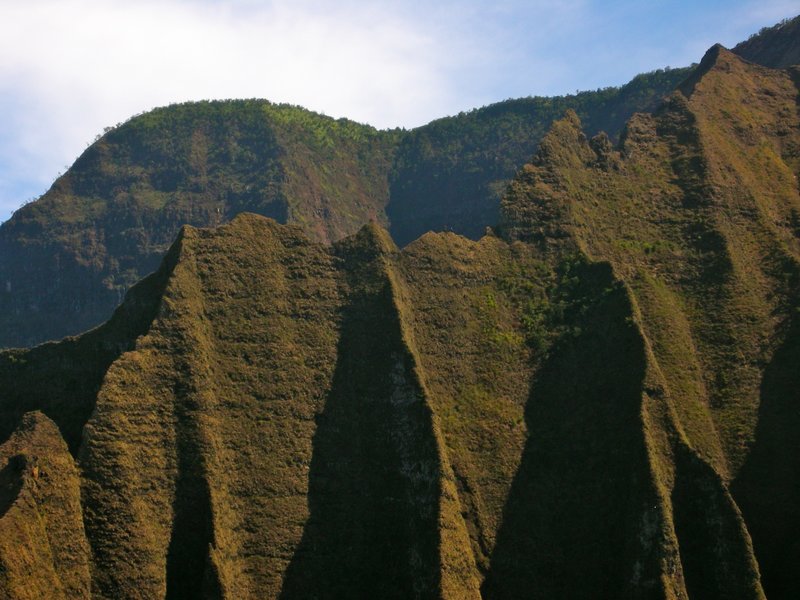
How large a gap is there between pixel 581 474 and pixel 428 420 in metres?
9.76

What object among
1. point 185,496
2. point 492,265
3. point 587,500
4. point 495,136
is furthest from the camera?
point 495,136

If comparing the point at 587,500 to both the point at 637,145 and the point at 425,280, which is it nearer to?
the point at 425,280

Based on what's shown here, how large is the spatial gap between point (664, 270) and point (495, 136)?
82.2 meters

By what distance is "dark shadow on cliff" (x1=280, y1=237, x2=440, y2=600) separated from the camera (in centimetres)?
6994

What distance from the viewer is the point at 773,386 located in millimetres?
81875

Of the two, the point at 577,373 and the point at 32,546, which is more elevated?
the point at 577,373

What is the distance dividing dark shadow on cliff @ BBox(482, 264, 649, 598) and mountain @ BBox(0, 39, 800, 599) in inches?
5.6

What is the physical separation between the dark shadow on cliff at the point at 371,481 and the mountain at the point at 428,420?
138 mm

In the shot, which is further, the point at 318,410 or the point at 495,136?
the point at 495,136

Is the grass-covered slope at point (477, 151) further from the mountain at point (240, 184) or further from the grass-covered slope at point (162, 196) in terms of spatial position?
the grass-covered slope at point (162, 196)

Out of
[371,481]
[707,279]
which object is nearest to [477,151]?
[707,279]

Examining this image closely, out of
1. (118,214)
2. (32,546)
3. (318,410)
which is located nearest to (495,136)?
(118,214)

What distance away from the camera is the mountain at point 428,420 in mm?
68562

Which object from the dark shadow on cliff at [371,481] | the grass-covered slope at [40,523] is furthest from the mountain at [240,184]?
the grass-covered slope at [40,523]
